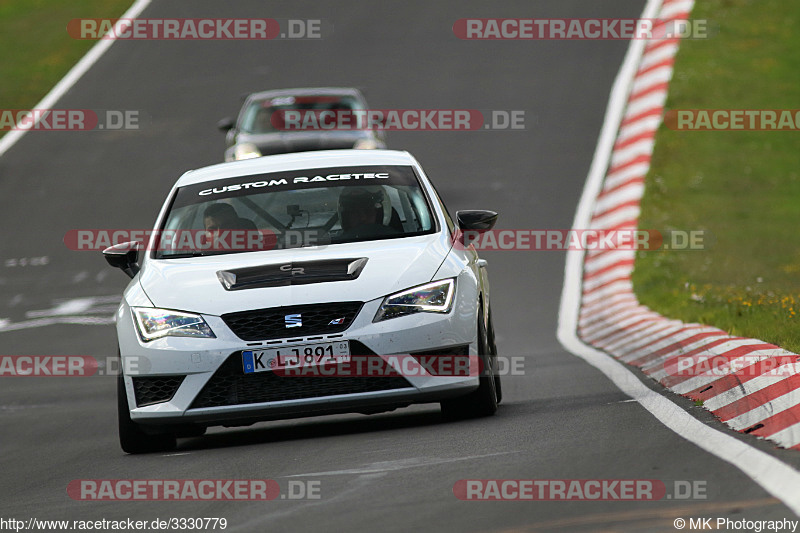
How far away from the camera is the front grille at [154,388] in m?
8.36

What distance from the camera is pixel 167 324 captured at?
27.5 feet

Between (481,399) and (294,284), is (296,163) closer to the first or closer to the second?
(294,284)

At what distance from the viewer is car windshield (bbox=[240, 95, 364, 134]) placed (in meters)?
20.4

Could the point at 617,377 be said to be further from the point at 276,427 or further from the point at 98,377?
the point at 98,377

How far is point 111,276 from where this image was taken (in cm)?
1822

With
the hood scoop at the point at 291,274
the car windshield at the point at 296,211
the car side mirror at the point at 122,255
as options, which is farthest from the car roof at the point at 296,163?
the hood scoop at the point at 291,274

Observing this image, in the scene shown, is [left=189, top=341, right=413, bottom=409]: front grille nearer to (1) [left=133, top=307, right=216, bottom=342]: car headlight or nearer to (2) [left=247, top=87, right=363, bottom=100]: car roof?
(1) [left=133, top=307, right=216, bottom=342]: car headlight

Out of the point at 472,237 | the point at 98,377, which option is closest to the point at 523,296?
the point at 98,377

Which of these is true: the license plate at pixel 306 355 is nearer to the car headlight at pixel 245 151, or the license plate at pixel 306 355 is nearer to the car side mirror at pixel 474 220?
the car side mirror at pixel 474 220

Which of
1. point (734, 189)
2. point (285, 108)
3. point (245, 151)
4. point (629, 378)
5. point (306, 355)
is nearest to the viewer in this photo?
point (306, 355)

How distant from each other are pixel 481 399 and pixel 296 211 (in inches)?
68.1

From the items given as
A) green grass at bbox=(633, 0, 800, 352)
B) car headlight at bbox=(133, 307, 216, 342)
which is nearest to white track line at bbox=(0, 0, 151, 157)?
green grass at bbox=(633, 0, 800, 352)

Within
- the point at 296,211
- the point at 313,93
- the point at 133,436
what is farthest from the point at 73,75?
the point at 133,436

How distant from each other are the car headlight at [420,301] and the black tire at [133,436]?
1.64 metres
